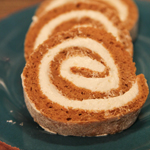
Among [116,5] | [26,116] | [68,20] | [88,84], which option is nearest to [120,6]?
[116,5]

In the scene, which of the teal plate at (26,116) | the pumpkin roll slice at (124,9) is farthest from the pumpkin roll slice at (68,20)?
the teal plate at (26,116)

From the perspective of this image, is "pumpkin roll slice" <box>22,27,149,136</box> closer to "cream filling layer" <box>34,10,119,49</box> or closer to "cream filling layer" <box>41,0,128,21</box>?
"cream filling layer" <box>34,10,119,49</box>

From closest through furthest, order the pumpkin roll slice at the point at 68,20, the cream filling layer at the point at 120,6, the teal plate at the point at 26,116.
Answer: the teal plate at the point at 26,116 < the pumpkin roll slice at the point at 68,20 < the cream filling layer at the point at 120,6

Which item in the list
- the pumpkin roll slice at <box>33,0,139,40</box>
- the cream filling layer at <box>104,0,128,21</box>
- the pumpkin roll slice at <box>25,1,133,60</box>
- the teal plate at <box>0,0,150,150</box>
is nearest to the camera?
the teal plate at <box>0,0,150,150</box>

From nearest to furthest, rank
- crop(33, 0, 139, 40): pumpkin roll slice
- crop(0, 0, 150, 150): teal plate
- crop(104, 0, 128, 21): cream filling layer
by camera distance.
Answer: crop(0, 0, 150, 150): teal plate
crop(33, 0, 139, 40): pumpkin roll slice
crop(104, 0, 128, 21): cream filling layer

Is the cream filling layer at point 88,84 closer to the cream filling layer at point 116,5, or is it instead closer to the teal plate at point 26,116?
the teal plate at point 26,116

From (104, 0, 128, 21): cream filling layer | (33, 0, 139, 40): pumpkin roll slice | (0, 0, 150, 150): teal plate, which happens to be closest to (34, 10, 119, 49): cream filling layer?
(33, 0, 139, 40): pumpkin roll slice
